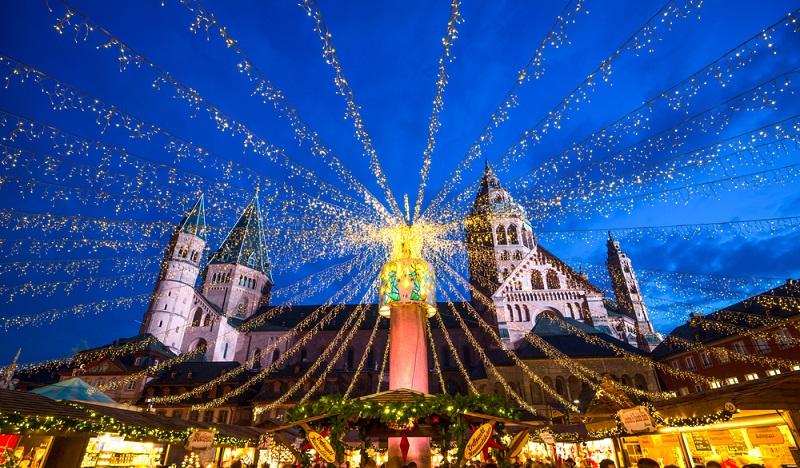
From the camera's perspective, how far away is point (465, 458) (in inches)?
272

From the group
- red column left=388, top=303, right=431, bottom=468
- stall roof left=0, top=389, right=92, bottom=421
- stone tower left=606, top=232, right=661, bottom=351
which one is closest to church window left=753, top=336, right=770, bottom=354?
stone tower left=606, top=232, right=661, bottom=351

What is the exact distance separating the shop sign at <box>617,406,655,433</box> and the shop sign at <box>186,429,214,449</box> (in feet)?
48.4

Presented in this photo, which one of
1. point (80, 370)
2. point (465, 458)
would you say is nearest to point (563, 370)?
point (465, 458)

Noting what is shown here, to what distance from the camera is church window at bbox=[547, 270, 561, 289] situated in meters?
38.7

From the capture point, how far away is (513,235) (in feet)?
154

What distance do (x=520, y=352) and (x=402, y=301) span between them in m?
24.6

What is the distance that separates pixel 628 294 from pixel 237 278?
52464 mm

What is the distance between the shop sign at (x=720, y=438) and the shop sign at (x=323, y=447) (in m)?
11.7

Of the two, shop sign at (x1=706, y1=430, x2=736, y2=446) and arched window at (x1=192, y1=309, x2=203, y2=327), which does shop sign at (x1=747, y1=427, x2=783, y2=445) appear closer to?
shop sign at (x1=706, y1=430, x2=736, y2=446)

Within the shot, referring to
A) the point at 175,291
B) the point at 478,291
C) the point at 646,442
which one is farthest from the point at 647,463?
the point at 175,291

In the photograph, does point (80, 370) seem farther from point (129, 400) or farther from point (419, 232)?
point (419, 232)

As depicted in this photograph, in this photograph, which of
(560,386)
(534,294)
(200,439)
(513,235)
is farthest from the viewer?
(513,235)

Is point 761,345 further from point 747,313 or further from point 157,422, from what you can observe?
point 157,422

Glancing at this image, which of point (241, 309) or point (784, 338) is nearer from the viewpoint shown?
point (784, 338)
